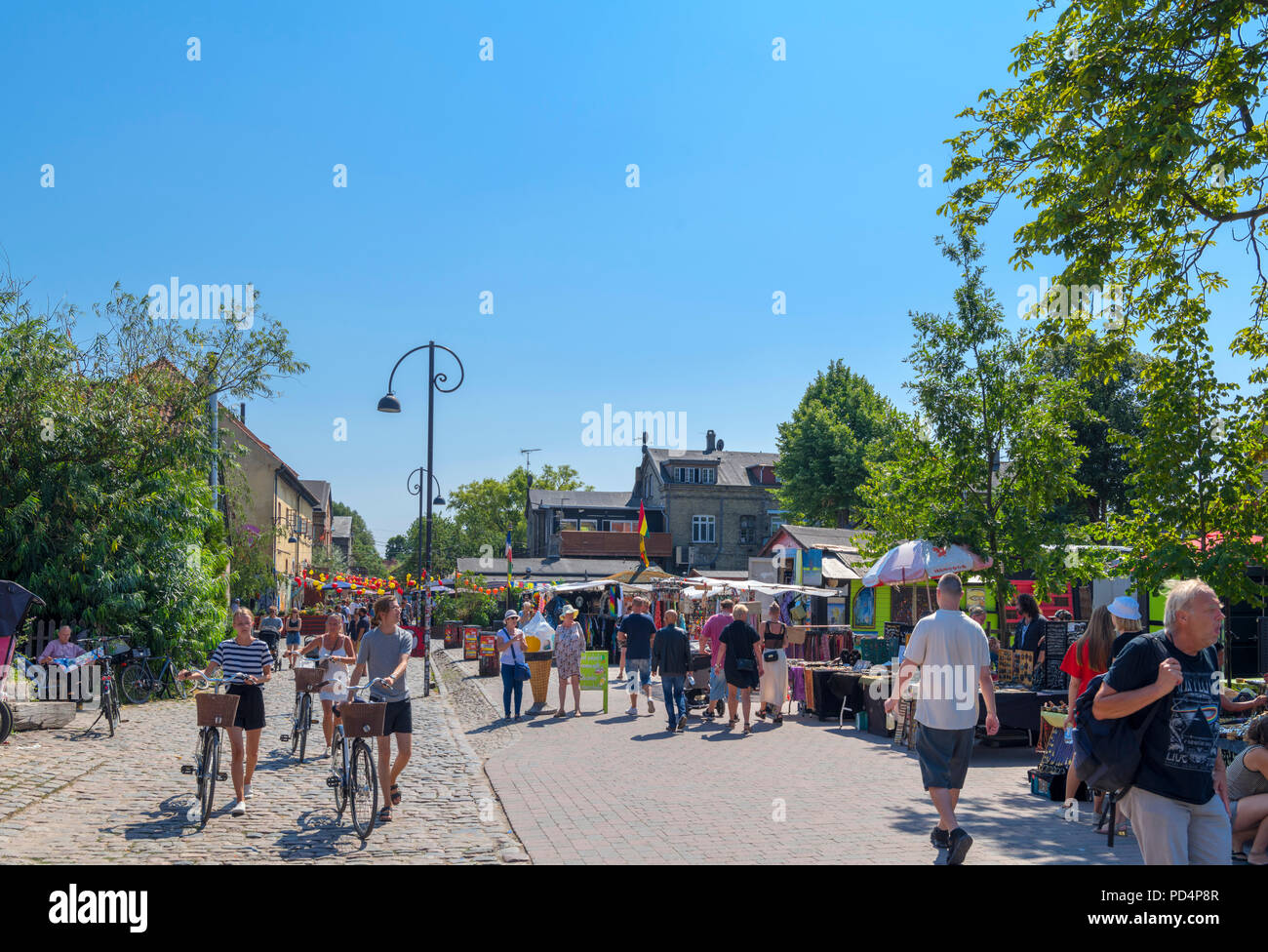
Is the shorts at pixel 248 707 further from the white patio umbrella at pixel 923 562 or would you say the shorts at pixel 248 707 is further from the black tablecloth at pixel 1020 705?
the white patio umbrella at pixel 923 562

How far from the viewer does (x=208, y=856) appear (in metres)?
7.09

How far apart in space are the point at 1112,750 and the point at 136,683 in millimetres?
17690

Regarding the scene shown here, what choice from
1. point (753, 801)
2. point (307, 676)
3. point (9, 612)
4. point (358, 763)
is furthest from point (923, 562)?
point (9, 612)

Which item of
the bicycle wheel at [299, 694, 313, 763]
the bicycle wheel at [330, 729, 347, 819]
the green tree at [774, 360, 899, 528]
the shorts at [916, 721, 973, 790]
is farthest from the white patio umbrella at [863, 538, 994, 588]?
the green tree at [774, 360, 899, 528]

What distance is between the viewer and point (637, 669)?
17.1 metres

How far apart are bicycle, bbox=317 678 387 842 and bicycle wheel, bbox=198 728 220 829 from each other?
3.19 feet

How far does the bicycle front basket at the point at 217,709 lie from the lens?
830 cm

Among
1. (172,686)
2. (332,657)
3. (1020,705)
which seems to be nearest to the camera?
(332,657)

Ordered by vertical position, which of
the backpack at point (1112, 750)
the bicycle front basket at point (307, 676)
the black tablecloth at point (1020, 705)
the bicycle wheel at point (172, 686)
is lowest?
the bicycle wheel at point (172, 686)

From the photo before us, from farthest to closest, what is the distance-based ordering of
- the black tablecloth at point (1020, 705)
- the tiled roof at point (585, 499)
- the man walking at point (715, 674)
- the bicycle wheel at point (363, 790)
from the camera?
the tiled roof at point (585, 499) < the man walking at point (715, 674) < the black tablecloth at point (1020, 705) < the bicycle wheel at point (363, 790)

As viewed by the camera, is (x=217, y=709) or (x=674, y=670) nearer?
(x=217, y=709)

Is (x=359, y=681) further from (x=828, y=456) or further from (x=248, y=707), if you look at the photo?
(x=828, y=456)

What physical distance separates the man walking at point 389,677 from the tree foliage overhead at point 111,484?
11.3m

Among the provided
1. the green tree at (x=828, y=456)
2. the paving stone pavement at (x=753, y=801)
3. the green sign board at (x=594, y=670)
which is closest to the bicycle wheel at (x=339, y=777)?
the paving stone pavement at (x=753, y=801)
